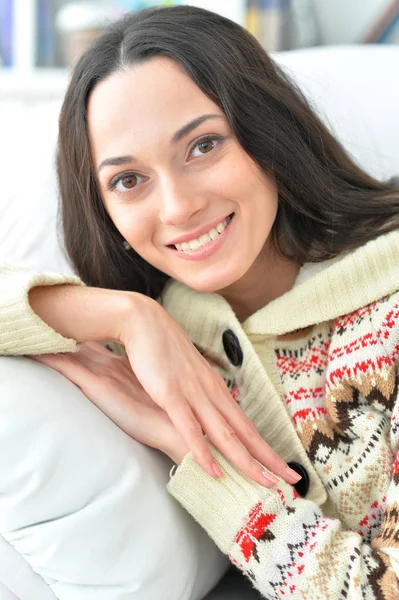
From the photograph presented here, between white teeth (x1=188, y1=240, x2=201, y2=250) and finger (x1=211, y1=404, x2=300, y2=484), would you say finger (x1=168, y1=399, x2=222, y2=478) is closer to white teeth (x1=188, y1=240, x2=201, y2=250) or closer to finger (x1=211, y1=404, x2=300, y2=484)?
finger (x1=211, y1=404, x2=300, y2=484)

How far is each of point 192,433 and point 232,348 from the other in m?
0.22

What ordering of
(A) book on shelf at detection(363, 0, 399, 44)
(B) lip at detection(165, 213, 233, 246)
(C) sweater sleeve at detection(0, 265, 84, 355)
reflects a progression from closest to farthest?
(C) sweater sleeve at detection(0, 265, 84, 355), (B) lip at detection(165, 213, 233, 246), (A) book on shelf at detection(363, 0, 399, 44)

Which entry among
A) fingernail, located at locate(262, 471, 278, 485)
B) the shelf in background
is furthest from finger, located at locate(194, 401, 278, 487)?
the shelf in background

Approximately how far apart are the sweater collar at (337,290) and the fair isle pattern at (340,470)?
0.02 meters

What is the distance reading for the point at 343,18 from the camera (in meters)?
2.51

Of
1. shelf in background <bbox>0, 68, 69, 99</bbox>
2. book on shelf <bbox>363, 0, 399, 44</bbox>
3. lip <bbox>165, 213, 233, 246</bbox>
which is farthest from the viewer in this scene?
shelf in background <bbox>0, 68, 69, 99</bbox>

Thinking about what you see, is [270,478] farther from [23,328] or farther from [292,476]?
[23,328]

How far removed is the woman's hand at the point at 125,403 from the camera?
1.00 metres

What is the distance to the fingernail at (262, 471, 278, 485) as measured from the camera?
95cm

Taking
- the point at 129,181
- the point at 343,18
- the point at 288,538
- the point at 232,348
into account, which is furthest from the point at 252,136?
A: the point at 343,18

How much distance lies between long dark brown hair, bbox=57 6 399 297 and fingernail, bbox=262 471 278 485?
0.37 metres

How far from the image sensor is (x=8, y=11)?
2463 millimetres

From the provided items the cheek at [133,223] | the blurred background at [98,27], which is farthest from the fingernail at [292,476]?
the blurred background at [98,27]

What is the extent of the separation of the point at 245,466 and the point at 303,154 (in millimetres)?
482
